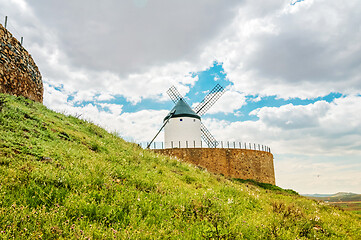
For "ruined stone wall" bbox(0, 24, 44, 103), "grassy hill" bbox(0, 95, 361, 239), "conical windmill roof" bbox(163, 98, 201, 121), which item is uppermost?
"conical windmill roof" bbox(163, 98, 201, 121)

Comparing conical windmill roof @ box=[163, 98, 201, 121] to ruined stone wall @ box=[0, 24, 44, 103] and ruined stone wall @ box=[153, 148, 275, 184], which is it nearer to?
ruined stone wall @ box=[153, 148, 275, 184]

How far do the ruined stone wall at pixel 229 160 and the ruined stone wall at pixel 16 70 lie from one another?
15.1m

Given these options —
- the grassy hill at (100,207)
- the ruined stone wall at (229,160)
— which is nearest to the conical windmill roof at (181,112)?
the ruined stone wall at (229,160)

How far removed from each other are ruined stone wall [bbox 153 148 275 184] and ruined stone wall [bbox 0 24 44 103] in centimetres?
1508

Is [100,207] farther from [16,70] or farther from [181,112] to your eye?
[181,112]

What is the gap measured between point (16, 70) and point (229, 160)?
889 inches

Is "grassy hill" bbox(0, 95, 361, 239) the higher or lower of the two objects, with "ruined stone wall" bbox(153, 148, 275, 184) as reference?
lower

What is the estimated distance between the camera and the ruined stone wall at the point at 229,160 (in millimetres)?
27828

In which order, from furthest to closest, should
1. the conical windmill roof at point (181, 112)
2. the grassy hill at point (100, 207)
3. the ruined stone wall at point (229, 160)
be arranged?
the conical windmill roof at point (181, 112)
the ruined stone wall at point (229, 160)
the grassy hill at point (100, 207)

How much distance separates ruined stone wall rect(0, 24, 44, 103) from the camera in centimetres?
1432

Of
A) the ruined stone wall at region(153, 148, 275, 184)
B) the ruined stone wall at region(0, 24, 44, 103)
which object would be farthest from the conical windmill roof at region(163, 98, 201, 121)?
the ruined stone wall at region(0, 24, 44, 103)

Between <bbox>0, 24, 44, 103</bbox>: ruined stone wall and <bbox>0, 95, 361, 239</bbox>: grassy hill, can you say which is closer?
<bbox>0, 95, 361, 239</bbox>: grassy hill

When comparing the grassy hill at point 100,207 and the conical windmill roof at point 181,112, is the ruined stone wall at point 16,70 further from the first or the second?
the conical windmill roof at point 181,112

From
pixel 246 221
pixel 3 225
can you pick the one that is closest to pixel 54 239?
pixel 3 225
